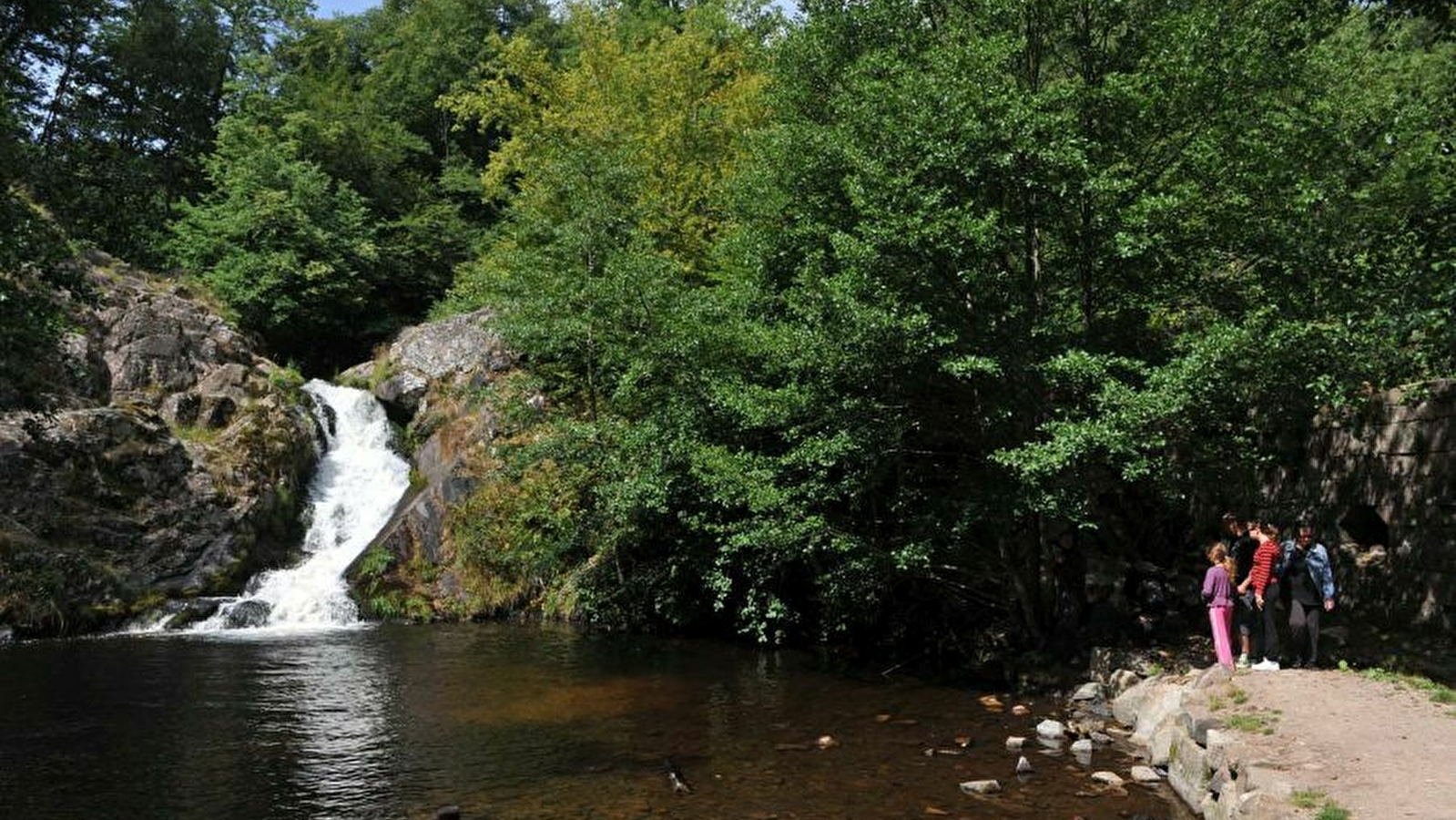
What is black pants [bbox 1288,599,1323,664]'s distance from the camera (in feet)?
36.5

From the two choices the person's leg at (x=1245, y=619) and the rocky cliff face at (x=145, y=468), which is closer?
the person's leg at (x=1245, y=619)

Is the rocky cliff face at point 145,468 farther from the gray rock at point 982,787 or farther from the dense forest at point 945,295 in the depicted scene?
the gray rock at point 982,787

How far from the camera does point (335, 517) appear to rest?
24.8 m

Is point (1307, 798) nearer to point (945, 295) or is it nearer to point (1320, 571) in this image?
point (1320, 571)

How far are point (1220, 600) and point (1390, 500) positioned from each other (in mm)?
3422

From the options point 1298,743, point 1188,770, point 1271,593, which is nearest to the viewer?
point 1298,743

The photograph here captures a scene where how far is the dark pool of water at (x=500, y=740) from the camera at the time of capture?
8.89 m

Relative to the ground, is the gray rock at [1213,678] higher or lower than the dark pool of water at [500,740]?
higher

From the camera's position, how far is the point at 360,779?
9.67 metres

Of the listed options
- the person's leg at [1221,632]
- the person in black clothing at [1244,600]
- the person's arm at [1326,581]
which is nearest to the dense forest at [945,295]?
the person in black clothing at [1244,600]

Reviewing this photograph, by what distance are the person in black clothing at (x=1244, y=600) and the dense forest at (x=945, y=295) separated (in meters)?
0.89

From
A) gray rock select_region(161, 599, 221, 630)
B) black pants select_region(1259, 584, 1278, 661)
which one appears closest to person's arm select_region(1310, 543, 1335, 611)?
black pants select_region(1259, 584, 1278, 661)

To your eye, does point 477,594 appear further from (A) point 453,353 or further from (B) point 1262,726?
(B) point 1262,726

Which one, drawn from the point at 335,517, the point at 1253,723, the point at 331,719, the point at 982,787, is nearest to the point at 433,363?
the point at 335,517
